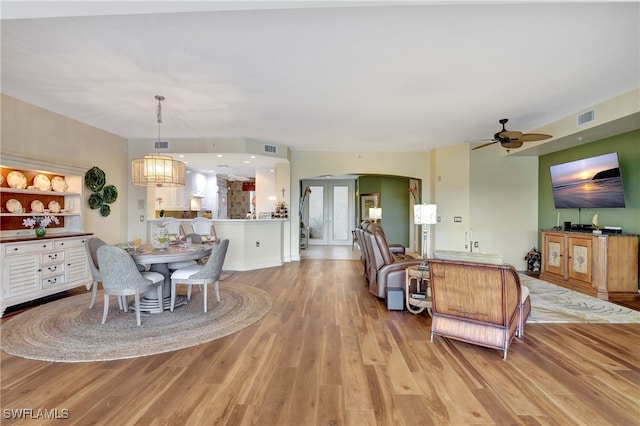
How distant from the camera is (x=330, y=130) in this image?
5.56 metres

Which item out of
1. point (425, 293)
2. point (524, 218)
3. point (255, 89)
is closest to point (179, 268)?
point (255, 89)

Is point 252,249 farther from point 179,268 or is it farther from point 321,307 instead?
point 321,307

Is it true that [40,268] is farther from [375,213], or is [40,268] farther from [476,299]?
[375,213]

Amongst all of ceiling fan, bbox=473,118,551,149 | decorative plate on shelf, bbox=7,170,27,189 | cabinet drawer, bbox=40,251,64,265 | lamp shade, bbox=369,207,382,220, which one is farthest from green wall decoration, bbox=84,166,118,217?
ceiling fan, bbox=473,118,551,149

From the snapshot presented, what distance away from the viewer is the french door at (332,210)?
36.9ft

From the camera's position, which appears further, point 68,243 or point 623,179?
point 623,179

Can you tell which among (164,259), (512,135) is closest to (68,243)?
(164,259)

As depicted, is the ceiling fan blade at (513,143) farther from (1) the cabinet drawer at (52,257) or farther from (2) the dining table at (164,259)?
(1) the cabinet drawer at (52,257)

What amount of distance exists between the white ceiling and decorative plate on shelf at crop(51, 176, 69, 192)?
3.64ft

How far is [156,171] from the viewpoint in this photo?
12.6ft

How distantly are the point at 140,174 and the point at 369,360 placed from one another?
3.85 metres

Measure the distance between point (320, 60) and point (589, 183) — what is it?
208 inches

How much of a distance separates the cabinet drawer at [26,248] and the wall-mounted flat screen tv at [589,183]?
28.9 feet

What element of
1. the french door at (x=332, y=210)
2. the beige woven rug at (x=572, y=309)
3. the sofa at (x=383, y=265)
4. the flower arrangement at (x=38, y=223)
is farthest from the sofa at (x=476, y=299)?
the french door at (x=332, y=210)
